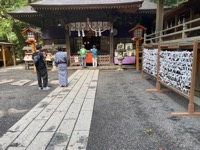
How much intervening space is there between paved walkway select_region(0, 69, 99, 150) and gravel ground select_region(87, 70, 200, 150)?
22 cm

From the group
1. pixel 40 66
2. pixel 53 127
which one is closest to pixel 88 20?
pixel 40 66

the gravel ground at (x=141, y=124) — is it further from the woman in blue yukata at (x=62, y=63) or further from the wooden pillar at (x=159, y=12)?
the wooden pillar at (x=159, y=12)

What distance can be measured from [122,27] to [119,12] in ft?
4.31

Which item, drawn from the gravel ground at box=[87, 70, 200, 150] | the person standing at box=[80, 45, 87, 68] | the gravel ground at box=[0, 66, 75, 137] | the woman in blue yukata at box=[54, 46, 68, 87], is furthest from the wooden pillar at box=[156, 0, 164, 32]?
the gravel ground at box=[0, 66, 75, 137]

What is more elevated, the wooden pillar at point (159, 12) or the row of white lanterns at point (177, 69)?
the wooden pillar at point (159, 12)

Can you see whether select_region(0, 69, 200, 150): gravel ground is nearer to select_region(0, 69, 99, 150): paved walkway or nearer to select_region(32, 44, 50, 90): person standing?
select_region(0, 69, 99, 150): paved walkway

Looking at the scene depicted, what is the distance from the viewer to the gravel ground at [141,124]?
8.97 ft

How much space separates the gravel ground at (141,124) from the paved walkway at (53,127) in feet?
0.71

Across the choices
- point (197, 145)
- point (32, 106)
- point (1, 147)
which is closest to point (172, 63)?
point (197, 145)

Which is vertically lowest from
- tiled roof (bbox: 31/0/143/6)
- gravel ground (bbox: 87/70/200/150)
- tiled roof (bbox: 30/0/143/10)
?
gravel ground (bbox: 87/70/200/150)

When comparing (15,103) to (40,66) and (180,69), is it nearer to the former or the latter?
(40,66)

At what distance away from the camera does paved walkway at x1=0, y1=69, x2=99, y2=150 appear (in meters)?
2.73

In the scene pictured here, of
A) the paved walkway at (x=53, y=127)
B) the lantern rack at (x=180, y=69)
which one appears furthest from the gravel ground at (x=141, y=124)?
the lantern rack at (x=180, y=69)

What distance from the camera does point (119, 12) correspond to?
1218cm
